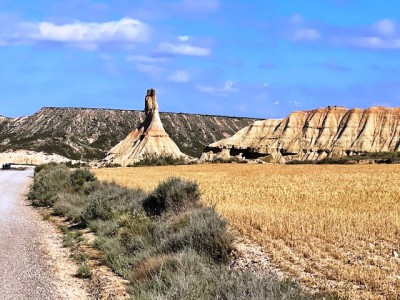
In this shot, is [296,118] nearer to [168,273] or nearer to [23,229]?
[23,229]

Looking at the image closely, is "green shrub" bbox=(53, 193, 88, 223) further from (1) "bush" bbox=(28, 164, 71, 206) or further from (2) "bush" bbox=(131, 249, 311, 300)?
(2) "bush" bbox=(131, 249, 311, 300)

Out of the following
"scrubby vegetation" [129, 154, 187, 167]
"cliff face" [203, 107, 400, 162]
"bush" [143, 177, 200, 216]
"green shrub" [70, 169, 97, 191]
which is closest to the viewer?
"bush" [143, 177, 200, 216]

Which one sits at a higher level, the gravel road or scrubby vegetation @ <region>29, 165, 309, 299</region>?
scrubby vegetation @ <region>29, 165, 309, 299</region>

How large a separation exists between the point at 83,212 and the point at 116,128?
14335cm

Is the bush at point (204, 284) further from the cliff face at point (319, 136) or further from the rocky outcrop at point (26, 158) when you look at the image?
the rocky outcrop at point (26, 158)

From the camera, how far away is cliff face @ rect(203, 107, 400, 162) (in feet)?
310

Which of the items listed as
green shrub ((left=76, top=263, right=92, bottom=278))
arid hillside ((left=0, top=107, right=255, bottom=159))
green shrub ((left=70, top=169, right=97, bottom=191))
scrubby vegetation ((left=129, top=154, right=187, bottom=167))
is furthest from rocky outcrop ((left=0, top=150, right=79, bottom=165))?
green shrub ((left=76, top=263, right=92, bottom=278))

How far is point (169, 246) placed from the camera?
10383mm

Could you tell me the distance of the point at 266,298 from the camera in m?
5.99

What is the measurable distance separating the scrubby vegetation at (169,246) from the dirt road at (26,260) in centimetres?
75

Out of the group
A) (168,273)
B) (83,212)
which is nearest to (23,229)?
(83,212)

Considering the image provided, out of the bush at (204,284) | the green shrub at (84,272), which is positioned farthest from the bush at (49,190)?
the bush at (204,284)

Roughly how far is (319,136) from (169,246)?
9460 centimetres

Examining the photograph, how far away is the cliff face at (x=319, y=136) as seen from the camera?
94.5m
